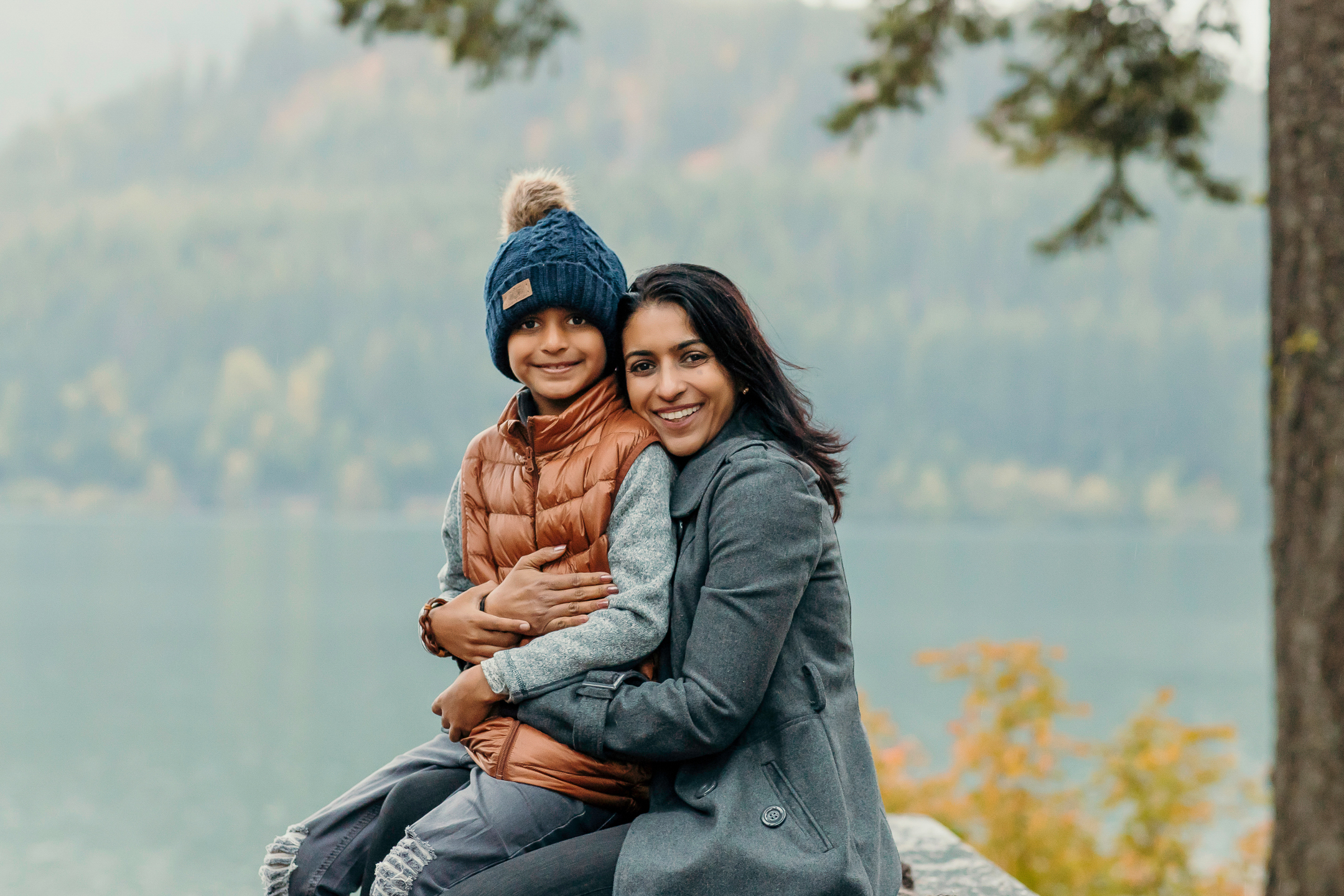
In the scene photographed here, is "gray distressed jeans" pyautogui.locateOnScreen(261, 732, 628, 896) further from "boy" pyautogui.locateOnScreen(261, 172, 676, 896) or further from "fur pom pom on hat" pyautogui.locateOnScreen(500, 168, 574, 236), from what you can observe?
"fur pom pom on hat" pyautogui.locateOnScreen(500, 168, 574, 236)

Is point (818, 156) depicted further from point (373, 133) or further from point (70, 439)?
point (70, 439)

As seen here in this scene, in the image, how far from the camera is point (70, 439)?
246 feet

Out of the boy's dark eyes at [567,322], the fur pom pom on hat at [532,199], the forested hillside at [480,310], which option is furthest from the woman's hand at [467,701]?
the forested hillside at [480,310]

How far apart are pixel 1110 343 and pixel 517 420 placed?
8265cm

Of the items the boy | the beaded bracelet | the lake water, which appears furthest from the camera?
the lake water

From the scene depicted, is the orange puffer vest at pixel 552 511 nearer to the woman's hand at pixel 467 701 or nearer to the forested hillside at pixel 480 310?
the woman's hand at pixel 467 701

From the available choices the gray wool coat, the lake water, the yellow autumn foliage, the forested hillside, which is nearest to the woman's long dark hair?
the gray wool coat

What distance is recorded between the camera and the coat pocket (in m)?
1.84

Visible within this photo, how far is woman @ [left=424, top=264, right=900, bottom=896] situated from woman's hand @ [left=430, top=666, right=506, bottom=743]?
0.04 ft

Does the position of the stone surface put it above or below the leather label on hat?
below

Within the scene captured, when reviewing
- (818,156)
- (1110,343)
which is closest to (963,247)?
(1110,343)

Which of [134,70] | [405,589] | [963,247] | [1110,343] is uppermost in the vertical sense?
[134,70]

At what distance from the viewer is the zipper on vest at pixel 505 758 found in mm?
1950

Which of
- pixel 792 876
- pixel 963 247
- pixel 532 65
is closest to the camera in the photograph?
pixel 792 876
